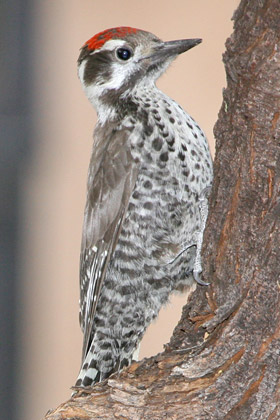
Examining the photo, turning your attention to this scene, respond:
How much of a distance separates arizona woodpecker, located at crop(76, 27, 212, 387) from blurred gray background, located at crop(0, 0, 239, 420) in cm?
226

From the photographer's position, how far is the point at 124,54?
11.1 ft

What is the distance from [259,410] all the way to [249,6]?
1.23 meters

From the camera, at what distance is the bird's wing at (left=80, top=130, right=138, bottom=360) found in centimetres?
316

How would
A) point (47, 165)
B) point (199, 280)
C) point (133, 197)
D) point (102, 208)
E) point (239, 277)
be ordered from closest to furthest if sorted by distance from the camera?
point (239, 277) < point (199, 280) < point (133, 197) < point (102, 208) < point (47, 165)

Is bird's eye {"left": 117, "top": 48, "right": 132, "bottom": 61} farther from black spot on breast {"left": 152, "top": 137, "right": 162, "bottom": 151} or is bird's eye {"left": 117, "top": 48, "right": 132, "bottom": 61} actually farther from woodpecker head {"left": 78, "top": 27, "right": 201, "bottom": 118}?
black spot on breast {"left": 152, "top": 137, "right": 162, "bottom": 151}

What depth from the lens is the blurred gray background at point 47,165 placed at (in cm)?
567

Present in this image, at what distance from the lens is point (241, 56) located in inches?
87.7

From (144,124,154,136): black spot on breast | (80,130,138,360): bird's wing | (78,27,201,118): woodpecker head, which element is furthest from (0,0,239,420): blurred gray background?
(144,124,154,136): black spot on breast

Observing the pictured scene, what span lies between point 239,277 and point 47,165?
3652 millimetres

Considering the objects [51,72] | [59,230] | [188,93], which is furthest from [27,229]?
[188,93]

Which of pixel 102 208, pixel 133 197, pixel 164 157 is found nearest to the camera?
pixel 164 157

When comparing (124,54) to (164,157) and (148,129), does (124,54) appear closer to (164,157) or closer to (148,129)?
(148,129)

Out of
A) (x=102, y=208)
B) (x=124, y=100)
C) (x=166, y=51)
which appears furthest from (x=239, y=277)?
(x=166, y=51)

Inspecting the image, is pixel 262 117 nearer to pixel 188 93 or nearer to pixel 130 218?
pixel 130 218
